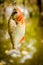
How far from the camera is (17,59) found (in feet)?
4.20

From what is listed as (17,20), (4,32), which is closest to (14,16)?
(17,20)

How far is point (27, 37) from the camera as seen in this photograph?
1312 millimetres

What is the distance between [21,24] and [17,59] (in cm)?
28

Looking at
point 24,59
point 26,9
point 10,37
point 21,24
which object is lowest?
point 24,59

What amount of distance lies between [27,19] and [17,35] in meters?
0.15

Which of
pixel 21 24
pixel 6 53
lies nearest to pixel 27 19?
pixel 21 24

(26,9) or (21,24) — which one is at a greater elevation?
(26,9)

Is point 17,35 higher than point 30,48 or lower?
higher

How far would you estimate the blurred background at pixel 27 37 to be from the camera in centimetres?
126

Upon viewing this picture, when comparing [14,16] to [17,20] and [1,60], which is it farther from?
[1,60]

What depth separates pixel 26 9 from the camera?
1.30 meters

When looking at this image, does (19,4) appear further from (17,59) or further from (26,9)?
(17,59)

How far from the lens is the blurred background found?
1.26m

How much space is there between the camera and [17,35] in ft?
4.25
